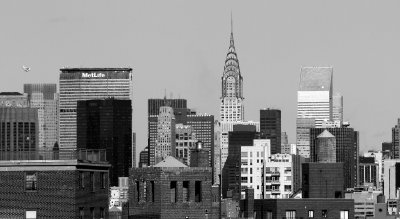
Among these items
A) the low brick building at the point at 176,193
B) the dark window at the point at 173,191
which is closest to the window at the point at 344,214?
the low brick building at the point at 176,193

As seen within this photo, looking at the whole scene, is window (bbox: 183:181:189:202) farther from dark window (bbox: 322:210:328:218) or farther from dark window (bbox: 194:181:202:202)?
dark window (bbox: 322:210:328:218)

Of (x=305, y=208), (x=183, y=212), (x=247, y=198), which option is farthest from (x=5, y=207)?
(x=247, y=198)

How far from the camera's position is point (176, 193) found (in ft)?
433

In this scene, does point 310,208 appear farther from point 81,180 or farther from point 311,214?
point 81,180

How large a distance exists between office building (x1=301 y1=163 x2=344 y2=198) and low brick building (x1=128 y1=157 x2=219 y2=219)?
42.3 meters

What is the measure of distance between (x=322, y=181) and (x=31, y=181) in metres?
96.3

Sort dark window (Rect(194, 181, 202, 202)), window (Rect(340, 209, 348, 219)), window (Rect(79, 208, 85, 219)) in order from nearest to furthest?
window (Rect(79, 208, 85, 219)) < dark window (Rect(194, 181, 202, 202)) < window (Rect(340, 209, 348, 219))

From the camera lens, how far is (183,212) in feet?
431

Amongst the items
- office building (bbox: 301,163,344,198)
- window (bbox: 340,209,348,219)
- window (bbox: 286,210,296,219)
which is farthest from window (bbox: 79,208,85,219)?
office building (bbox: 301,163,344,198)

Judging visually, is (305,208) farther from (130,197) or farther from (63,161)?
(63,161)

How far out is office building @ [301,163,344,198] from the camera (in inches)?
6945

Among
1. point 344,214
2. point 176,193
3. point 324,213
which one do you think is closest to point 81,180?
point 176,193

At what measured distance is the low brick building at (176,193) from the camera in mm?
131500

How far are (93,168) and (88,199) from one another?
1928 mm
